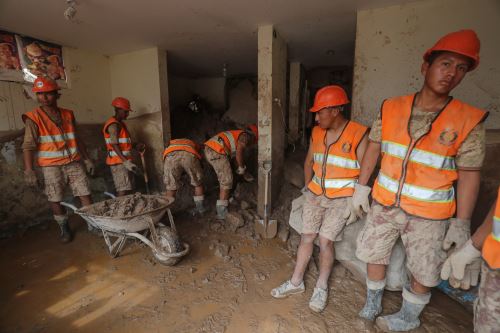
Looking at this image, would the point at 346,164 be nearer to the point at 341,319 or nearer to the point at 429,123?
the point at 429,123

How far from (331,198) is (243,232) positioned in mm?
1679

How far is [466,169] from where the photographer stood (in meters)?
1.57

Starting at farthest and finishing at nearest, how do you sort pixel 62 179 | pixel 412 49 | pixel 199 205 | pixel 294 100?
pixel 294 100
pixel 199 205
pixel 62 179
pixel 412 49

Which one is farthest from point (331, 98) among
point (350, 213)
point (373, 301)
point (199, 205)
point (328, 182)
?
point (199, 205)

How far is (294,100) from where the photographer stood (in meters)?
6.03

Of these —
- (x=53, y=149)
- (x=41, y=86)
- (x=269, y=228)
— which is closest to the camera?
(x=41, y=86)

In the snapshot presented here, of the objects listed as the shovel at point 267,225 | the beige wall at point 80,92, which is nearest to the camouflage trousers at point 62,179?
the beige wall at point 80,92

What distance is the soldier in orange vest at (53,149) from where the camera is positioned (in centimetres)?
307

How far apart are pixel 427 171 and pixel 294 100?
4.66 m

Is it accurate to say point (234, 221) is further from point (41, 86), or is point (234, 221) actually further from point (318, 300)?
point (41, 86)

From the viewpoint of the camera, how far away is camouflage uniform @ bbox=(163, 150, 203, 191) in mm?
3734

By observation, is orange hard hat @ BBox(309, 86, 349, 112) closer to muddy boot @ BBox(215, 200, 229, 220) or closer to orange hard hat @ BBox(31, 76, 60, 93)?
muddy boot @ BBox(215, 200, 229, 220)

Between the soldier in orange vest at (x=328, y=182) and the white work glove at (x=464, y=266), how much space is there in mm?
702

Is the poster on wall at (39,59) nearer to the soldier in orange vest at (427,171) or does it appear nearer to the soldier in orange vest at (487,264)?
the soldier in orange vest at (427,171)
